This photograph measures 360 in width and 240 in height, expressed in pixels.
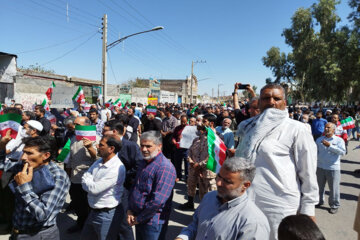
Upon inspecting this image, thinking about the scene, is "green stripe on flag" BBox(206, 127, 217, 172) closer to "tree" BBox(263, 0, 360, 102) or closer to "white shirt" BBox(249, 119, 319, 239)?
"white shirt" BBox(249, 119, 319, 239)

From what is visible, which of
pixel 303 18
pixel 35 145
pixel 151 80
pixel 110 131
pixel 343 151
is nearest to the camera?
pixel 35 145

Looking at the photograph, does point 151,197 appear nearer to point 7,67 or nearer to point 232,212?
point 232,212

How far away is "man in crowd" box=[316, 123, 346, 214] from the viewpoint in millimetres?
4926

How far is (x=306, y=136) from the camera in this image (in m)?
1.87

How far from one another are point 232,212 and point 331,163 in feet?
14.1

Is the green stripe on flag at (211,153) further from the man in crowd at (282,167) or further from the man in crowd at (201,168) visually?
the man in crowd at (282,167)

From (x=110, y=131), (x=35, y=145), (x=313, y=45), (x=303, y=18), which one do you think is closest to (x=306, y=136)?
(x=35, y=145)

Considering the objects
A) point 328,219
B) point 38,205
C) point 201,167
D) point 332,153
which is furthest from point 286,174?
point 332,153

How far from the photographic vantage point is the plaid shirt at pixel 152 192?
255 cm

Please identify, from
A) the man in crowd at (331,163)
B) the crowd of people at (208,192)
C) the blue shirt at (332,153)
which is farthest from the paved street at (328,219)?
the crowd of people at (208,192)

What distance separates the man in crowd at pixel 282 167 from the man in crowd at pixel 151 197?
1022 millimetres

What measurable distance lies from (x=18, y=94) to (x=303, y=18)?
103 ft

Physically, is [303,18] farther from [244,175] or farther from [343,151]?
[244,175]

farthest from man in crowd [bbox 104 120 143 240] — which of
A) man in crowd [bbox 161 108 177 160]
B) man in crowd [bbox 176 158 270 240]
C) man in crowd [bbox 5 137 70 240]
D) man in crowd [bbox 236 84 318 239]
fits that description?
man in crowd [bbox 161 108 177 160]
